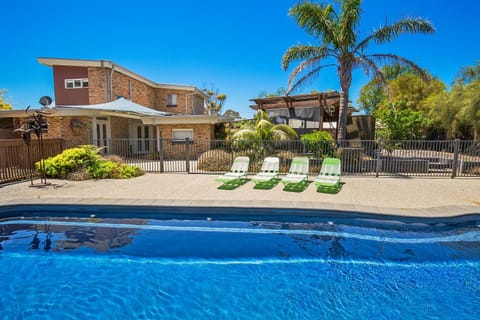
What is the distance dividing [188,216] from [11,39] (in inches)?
824

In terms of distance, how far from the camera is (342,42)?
11531 millimetres

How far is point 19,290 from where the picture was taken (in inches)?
158

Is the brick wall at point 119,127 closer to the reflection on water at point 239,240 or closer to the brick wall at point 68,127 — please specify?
the brick wall at point 68,127

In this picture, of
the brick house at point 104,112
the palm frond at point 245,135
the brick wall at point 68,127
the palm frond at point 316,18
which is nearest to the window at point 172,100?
the brick house at point 104,112

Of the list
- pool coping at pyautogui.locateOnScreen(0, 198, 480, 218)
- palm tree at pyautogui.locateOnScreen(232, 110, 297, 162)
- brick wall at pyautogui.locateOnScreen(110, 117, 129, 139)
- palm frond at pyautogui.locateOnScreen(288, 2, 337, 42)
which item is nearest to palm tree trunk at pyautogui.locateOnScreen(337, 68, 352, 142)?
palm frond at pyautogui.locateOnScreen(288, 2, 337, 42)

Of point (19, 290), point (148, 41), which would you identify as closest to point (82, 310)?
point (19, 290)

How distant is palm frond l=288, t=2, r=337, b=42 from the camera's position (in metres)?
11.3

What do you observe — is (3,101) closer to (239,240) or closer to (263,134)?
(263,134)

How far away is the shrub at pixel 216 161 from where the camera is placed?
12352mm

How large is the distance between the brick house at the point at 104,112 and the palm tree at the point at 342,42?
7097 millimetres

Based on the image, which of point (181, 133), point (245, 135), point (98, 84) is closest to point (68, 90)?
point (98, 84)

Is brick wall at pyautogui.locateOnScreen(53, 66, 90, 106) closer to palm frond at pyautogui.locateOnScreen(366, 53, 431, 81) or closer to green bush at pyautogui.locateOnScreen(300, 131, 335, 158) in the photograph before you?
green bush at pyautogui.locateOnScreen(300, 131, 335, 158)

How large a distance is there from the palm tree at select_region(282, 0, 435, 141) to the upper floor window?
1480cm

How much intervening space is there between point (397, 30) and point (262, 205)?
1041 cm
